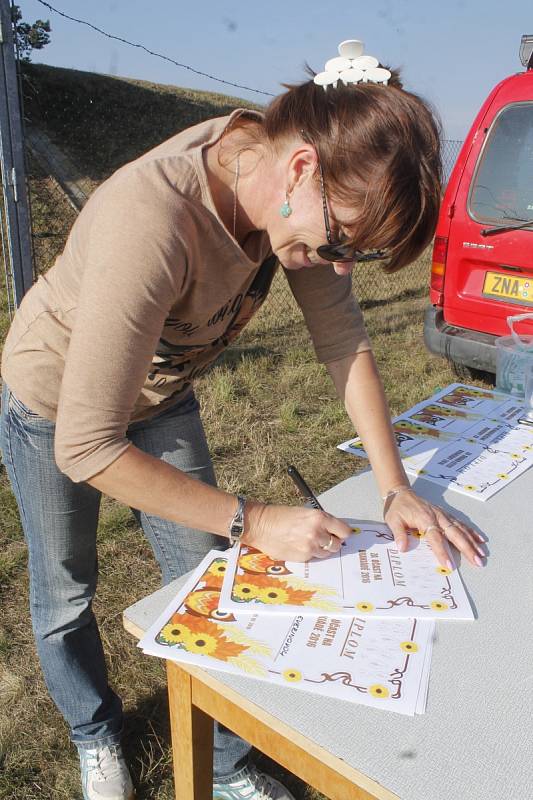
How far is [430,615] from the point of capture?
112cm

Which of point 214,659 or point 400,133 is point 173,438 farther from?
point 400,133

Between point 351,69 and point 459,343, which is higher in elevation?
point 351,69

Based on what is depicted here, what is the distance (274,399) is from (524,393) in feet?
7.02

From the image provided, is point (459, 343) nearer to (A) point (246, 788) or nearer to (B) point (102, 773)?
(A) point (246, 788)

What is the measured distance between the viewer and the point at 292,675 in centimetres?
98

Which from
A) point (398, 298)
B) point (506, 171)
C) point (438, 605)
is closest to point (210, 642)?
point (438, 605)

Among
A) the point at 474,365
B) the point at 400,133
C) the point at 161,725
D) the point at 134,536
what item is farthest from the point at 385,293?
the point at 400,133

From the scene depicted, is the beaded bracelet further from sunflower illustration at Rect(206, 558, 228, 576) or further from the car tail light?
the car tail light

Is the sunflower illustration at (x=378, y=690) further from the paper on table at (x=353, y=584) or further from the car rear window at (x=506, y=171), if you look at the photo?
the car rear window at (x=506, y=171)

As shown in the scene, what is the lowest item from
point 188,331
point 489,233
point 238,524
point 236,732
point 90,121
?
point 236,732

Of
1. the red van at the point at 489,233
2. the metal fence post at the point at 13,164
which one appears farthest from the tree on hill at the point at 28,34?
the red van at the point at 489,233

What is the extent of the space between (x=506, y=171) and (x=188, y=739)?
11.3 feet

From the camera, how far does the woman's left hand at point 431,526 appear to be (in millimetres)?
1297

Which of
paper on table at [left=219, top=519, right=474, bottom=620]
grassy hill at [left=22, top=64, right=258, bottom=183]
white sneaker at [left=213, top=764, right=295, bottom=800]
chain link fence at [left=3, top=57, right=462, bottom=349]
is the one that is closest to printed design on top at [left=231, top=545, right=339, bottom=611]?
paper on table at [left=219, top=519, right=474, bottom=620]
